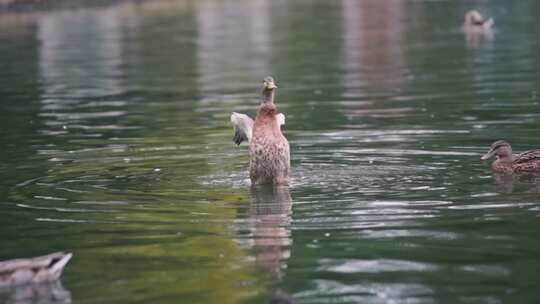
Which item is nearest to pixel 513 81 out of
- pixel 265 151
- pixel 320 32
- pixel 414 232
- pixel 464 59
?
pixel 464 59

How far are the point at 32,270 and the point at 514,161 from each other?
7.97 metres

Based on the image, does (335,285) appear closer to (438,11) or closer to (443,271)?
(443,271)

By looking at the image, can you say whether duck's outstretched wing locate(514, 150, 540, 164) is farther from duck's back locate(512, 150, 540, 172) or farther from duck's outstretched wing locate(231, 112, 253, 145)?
duck's outstretched wing locate(231, 112, 253, 145)

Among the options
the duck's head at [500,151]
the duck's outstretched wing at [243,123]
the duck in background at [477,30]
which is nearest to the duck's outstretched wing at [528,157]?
the duck's head at [500,151]

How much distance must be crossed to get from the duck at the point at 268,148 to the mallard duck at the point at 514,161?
8.64 ft

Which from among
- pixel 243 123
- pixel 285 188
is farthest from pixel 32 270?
pixel 243 123

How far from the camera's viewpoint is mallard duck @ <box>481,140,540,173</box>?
59.3 feet

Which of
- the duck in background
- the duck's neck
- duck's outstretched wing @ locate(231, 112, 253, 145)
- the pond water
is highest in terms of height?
the duck's neck

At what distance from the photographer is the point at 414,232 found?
14125 mm

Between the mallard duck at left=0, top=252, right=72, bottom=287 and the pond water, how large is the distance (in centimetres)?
13

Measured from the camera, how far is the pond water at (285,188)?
12.4 metres

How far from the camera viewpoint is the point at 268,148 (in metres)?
17.9

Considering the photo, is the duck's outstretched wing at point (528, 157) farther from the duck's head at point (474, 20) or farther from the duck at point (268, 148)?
the duck's head at point (474, 20)

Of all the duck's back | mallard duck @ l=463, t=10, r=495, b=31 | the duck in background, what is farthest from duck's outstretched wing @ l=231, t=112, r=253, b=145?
mallard duck @ l=463, t=10, r=495, b=31
